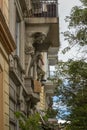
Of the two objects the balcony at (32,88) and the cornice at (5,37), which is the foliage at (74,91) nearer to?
the cornice at (5,37)

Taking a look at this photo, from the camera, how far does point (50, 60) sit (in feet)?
187

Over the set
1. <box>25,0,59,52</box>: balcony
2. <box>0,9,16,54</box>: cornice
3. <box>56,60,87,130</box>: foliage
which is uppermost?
<box>25,0,59,52</box>: balcony

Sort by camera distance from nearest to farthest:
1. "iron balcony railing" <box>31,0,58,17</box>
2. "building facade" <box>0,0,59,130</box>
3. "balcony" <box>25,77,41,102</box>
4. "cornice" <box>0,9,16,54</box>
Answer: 1. "cornice" <box>0,9,16,54</box>
2. "building facade" <box>0,0,59,130</box>
3. "balcony" <box>25,77,41,102</box>
4. "iron balcony railing" <box>31,0,58,17</box>

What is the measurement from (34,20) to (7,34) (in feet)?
31.2

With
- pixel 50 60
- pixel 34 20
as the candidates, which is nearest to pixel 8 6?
pixel 34 20

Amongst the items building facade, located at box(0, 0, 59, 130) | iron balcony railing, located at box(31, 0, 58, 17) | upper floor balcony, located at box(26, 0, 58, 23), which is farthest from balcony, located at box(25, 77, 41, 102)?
iron balcony railing, located at box(31, 0, 58, 17)

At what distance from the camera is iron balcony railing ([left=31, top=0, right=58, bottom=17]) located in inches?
1120

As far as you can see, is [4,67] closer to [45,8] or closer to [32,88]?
[32,88]

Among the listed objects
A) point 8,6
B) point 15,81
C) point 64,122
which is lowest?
point 64,122

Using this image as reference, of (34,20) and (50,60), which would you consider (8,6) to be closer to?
(34,20)

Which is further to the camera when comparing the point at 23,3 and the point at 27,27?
the point at 27,27

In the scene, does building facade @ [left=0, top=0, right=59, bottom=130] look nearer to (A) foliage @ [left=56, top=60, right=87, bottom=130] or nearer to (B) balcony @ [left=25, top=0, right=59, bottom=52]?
(B) balcony @ [left=25, top=0, right=59, bottom=52]

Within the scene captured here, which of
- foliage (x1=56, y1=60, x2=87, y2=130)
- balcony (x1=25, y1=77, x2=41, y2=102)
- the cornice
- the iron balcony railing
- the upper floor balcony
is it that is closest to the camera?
the cornice

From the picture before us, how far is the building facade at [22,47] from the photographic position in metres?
19.5
